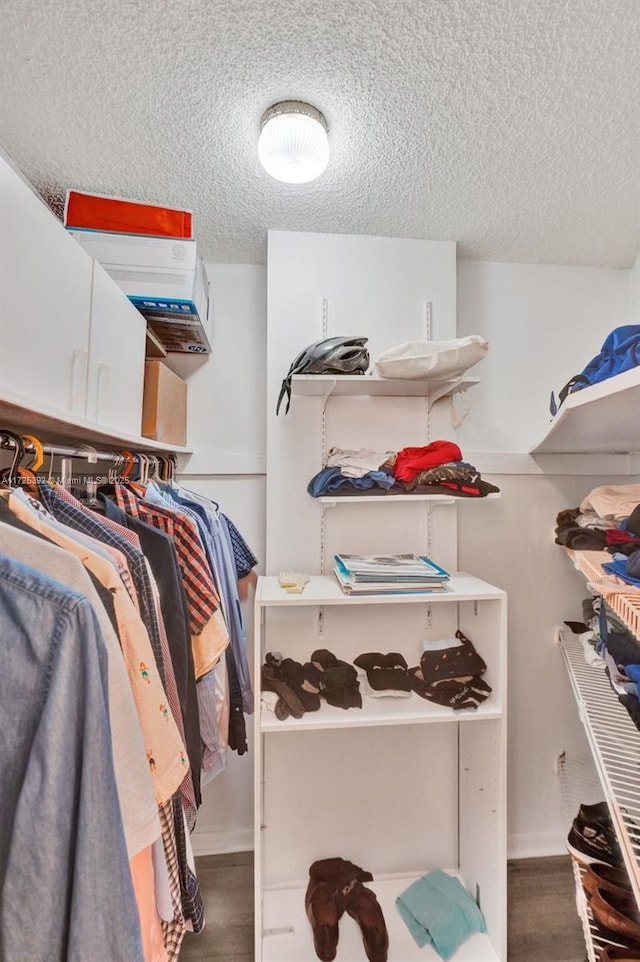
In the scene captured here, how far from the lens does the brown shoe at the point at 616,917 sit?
1020 mm

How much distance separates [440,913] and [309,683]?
33.7 inches

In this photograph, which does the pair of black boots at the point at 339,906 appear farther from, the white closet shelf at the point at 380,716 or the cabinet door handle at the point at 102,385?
the cabinet door handle at the point at 102,385

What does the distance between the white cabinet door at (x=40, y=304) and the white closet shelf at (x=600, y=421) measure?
3.80ft

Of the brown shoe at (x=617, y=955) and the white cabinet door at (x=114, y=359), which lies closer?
the brown shoe at (x=617, y=955)

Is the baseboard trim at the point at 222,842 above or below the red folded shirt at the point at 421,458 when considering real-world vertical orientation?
below

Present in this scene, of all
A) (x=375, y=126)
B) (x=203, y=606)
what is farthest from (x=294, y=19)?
(x=203, y=606)

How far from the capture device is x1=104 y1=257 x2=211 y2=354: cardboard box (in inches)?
54.7

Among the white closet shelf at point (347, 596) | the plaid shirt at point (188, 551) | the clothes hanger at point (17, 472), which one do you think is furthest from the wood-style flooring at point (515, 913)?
the clothes hanger at point (17, 472)

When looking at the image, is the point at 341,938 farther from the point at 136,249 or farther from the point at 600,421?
the point at 136,249

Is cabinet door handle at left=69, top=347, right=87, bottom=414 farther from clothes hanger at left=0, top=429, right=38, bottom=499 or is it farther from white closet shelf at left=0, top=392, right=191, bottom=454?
clothes hanger at left=0, top=429, right=38, bottom=499

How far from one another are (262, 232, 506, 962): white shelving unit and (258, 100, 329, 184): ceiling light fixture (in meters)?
0.51

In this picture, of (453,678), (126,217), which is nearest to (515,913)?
(453,678)

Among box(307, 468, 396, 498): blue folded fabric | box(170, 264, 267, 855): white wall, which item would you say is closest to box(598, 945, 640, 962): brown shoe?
box(307, 468, 396, 498): blue folded fabric

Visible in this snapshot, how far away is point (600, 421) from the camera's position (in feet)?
4.38
